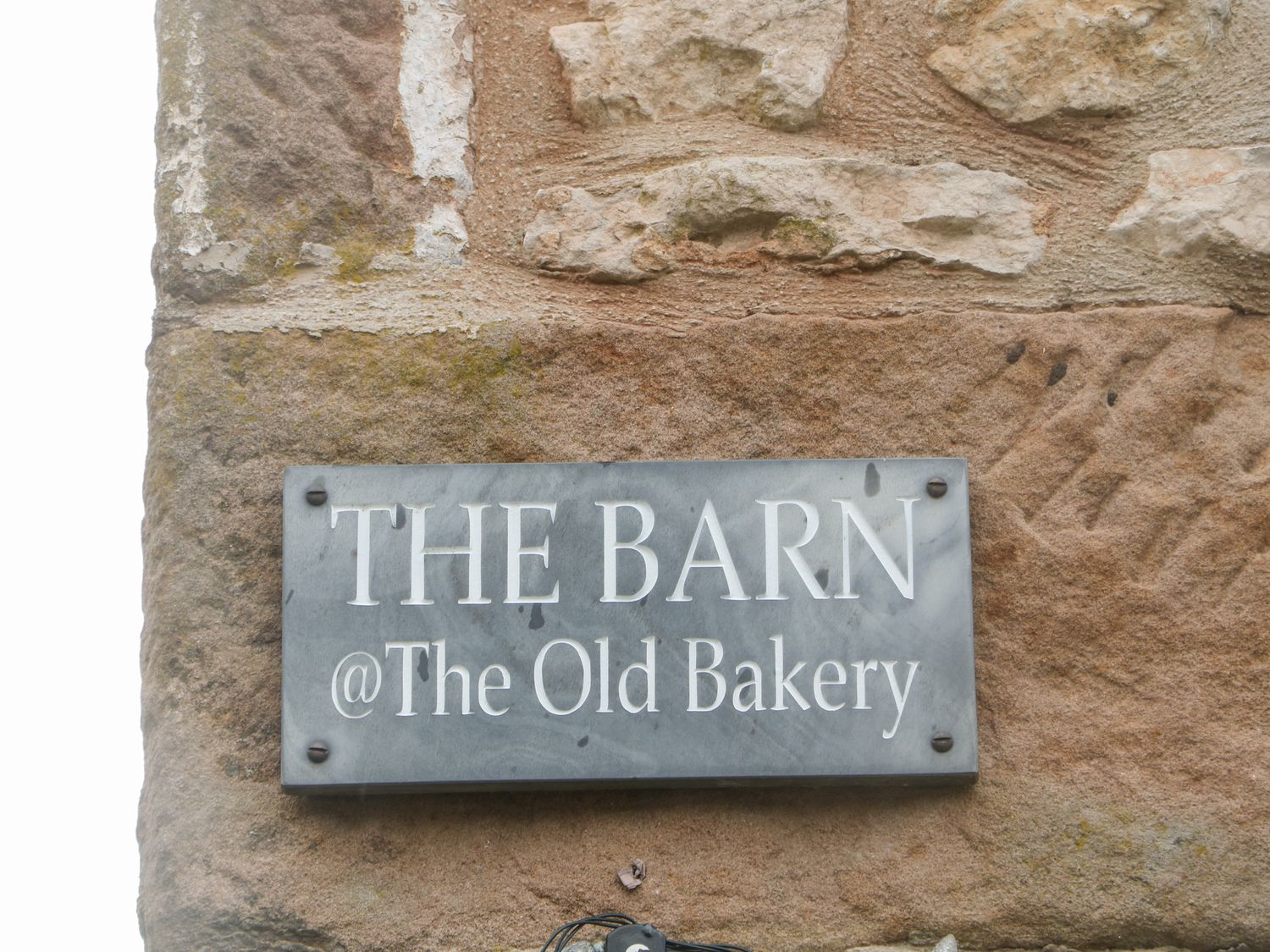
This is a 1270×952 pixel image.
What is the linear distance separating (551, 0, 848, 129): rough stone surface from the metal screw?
2.02 ft

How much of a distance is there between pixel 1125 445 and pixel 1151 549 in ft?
0.30

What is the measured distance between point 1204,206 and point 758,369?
433 mm

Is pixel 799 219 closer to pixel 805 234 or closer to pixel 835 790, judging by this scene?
pixel 805 234

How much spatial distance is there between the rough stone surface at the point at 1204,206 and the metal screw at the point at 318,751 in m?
0.83

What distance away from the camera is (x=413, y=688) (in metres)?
1.13

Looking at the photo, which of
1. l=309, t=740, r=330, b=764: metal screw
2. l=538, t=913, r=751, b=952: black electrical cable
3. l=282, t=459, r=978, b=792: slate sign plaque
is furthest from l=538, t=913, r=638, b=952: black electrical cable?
l=309, t=740, r=330, b=764: metal screw

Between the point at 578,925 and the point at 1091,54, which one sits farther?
the point at 1091,54

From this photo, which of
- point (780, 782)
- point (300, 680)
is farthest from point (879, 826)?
point (300, 680)

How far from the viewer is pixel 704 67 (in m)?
1.29

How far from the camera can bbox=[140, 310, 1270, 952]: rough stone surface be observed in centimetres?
111

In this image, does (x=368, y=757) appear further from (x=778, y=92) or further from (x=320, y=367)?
(x=778, y=92)

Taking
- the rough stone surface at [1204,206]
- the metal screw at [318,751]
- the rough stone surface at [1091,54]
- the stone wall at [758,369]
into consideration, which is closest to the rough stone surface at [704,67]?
the stone wall at [758,369]

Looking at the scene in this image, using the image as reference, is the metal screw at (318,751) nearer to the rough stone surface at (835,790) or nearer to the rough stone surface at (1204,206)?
the rough stone surface at (835,790)

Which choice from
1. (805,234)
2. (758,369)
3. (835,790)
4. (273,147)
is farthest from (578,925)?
(273,147)
